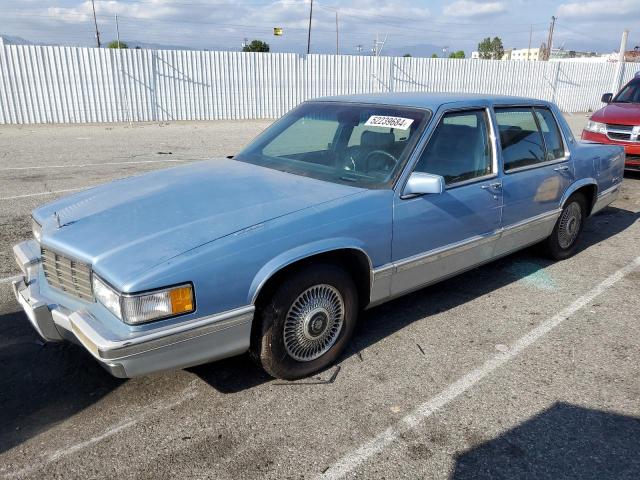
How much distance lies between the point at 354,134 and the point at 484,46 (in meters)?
110

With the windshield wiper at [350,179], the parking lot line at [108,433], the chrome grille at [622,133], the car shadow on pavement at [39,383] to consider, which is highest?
the windshield wiper at [350,179]

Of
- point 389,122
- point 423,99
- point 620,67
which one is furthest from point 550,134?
point 620,67

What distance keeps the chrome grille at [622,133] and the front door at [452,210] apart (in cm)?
629

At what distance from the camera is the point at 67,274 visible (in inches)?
110

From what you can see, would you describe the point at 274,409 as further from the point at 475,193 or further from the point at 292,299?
the point at 475,193

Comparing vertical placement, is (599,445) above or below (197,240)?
A: below

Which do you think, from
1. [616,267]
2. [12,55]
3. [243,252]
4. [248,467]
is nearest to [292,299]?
[243,252]

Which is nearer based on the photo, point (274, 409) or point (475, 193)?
point (274, 409)

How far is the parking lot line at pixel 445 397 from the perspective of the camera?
2.52 metres

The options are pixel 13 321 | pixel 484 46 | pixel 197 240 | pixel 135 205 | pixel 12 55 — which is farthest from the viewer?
pixel 484 46

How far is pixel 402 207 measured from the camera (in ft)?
10.9

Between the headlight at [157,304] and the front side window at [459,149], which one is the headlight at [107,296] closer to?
the headlight at [157,304]

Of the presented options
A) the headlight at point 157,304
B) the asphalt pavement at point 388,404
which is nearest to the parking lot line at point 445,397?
the asphalt pavement at point 388,404

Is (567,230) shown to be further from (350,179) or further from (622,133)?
(622,133)
